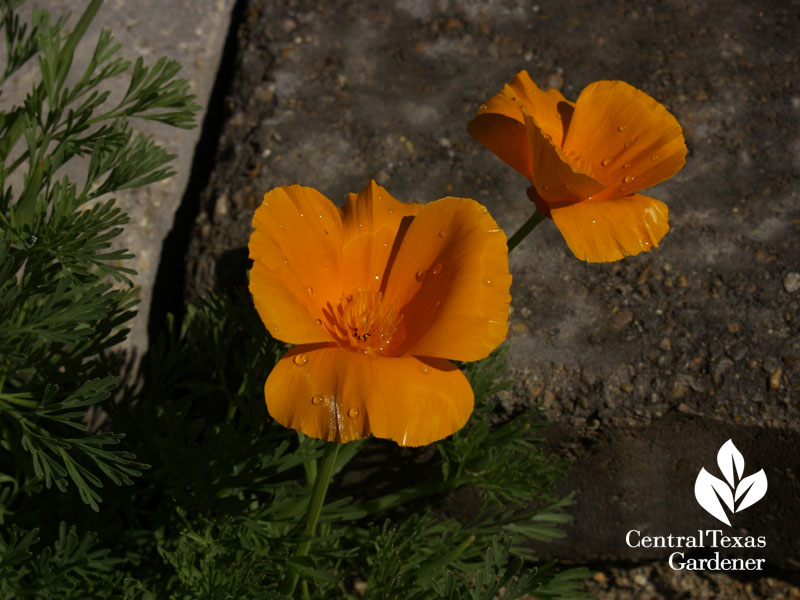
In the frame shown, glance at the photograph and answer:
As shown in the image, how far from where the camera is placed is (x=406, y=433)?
120 cm

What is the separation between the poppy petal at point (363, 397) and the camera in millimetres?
1188

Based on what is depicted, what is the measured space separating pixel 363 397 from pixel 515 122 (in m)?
0.59

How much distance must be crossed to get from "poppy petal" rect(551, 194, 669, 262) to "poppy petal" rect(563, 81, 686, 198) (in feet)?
0.27

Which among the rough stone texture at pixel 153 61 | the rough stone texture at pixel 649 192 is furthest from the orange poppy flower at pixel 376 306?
the rough stone texture at pixel 153 61

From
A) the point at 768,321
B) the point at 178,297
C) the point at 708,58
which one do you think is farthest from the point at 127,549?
the point at 708,58

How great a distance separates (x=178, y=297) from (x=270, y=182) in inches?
16.9

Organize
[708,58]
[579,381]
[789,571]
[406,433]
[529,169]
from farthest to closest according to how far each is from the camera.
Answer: [708,58] → [789,571] → [579,381] → [529,169] → [406,433]

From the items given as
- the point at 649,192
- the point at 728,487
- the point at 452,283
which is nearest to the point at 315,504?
the point at 452,283

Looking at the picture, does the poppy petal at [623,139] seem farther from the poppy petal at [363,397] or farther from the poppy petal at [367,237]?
the poppy petal at [363,397]

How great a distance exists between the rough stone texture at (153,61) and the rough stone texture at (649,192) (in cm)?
16

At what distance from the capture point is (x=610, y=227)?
4.50ft

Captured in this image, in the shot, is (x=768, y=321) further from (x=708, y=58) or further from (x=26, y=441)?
(x=26, y=441)

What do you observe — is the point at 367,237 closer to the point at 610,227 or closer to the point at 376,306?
the point at 376,306

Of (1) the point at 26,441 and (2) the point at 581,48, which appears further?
(2) the point at 581,48
